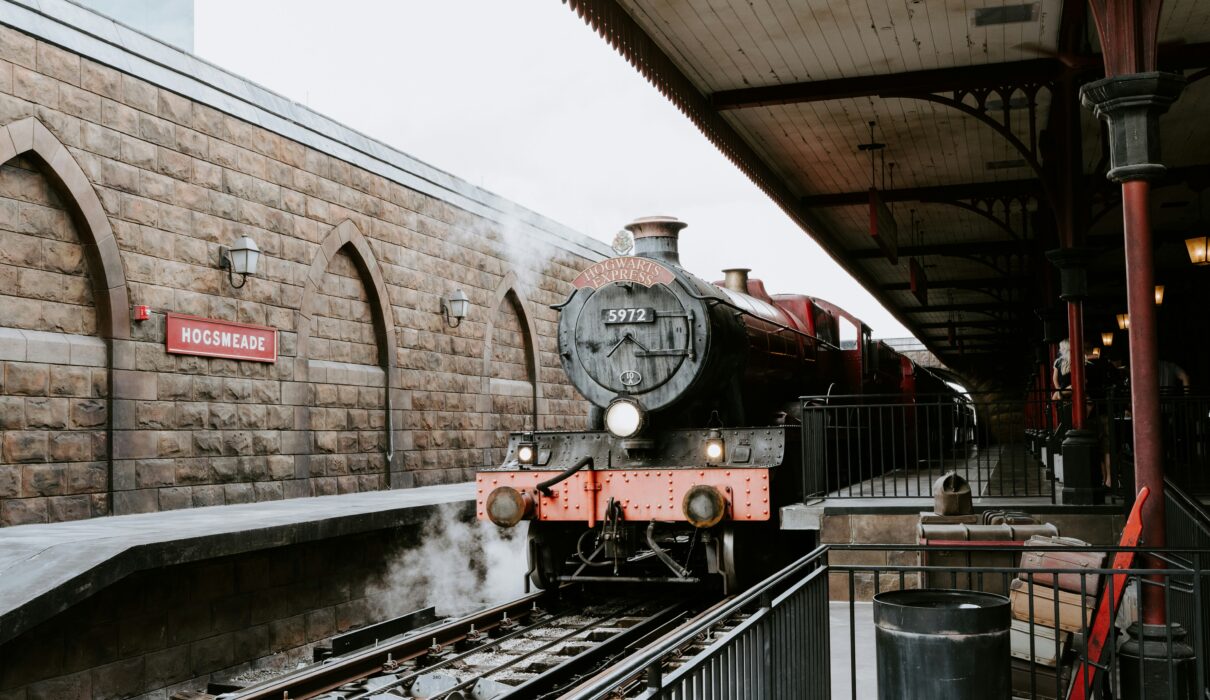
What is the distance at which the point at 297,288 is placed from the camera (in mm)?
11430

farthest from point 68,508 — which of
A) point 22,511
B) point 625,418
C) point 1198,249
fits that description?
point 1198,249

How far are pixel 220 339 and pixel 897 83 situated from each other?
22.2ft

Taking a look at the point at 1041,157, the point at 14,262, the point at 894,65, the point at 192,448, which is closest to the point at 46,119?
the point at 14,262

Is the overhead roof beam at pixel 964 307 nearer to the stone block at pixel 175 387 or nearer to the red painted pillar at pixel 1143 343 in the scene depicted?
the stone block at pixel 175 387

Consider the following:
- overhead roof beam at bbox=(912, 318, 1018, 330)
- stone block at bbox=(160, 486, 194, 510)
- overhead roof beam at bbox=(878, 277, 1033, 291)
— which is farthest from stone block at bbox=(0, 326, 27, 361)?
overhead roof beam at bbox=(912, 318, 1018, 330)

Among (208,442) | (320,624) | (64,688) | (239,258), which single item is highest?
(239,258)

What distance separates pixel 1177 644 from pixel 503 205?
43.0 feet

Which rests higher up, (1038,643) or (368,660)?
(1038,643)

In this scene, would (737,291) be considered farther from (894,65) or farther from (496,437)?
(496,437)

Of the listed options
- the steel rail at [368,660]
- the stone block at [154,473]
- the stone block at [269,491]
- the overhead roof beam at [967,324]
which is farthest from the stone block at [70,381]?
the overhead roof beam at [967,324]

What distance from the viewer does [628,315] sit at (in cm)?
814

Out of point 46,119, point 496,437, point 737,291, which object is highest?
point 46,119

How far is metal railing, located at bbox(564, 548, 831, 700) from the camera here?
2467 mm

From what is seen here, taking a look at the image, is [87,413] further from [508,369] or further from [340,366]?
[508,369]
